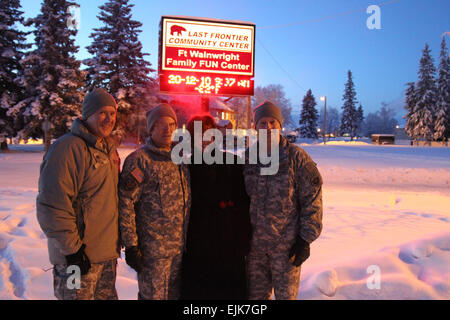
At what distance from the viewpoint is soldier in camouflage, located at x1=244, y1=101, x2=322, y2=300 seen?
2412 millimetres

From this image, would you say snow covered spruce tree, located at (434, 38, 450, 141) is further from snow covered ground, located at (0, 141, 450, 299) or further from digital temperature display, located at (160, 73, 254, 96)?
digital temperature display, located at (160, 73, 254, 96)

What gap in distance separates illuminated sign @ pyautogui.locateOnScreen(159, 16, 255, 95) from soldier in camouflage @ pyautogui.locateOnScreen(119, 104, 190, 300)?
24.3 feet

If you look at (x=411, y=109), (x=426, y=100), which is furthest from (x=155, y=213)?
(x=411, y=109)

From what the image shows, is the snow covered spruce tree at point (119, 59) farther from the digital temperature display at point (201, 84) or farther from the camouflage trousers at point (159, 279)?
the camouflage trousers at point (159, 279)

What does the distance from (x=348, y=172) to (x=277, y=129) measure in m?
11.7

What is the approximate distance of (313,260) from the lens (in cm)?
388

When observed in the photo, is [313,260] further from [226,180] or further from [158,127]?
[158,127]

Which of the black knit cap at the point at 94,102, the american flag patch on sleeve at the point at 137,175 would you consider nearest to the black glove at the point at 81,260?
the american flag patch on sleeve at the point at 137,175

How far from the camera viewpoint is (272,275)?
2.49 metres

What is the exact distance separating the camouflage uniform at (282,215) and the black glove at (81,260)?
4.31 feet

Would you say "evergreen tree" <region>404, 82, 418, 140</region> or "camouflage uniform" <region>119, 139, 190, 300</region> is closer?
"camouflage uniform" <region>119, 139, 190, 300</region>

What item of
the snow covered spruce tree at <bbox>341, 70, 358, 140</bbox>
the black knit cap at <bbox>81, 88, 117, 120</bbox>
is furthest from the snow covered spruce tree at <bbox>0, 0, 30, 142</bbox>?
the snow covered spruce tree at <bbox>341, 70, 358, 140</bbox>

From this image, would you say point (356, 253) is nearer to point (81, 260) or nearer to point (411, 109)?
point (81, 260)
